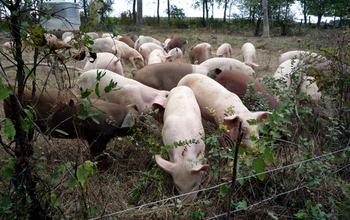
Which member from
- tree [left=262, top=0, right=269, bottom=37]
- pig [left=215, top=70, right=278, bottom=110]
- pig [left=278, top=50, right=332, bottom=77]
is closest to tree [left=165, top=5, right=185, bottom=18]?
tree [left=262, top=0, right=269, bottom=37]

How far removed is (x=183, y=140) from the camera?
3.28m

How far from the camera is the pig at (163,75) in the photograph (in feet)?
21.0

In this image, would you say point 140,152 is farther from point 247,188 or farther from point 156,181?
point 247,188

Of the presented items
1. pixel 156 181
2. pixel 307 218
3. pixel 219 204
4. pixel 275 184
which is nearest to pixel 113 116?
pixel 156 181

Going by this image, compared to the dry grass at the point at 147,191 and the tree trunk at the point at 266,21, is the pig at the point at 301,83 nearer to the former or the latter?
the dry grass at the point at 147,191

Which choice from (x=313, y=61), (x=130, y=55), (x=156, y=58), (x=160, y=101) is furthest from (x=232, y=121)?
(x=130, y=55)

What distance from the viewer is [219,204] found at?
2783mm

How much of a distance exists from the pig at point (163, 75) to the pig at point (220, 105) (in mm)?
1316

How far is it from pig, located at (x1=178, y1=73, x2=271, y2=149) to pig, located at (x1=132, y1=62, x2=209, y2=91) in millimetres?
1316

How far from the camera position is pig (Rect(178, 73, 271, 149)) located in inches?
136

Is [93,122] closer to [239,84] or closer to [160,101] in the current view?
[160,101]

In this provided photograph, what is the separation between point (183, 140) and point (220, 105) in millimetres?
1086

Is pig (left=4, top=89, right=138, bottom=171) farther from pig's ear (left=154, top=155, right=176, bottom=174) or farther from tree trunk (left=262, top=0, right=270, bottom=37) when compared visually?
tree trunk (left=262, top=0, right=270, bottom=37)

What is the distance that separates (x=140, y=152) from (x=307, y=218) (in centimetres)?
230
